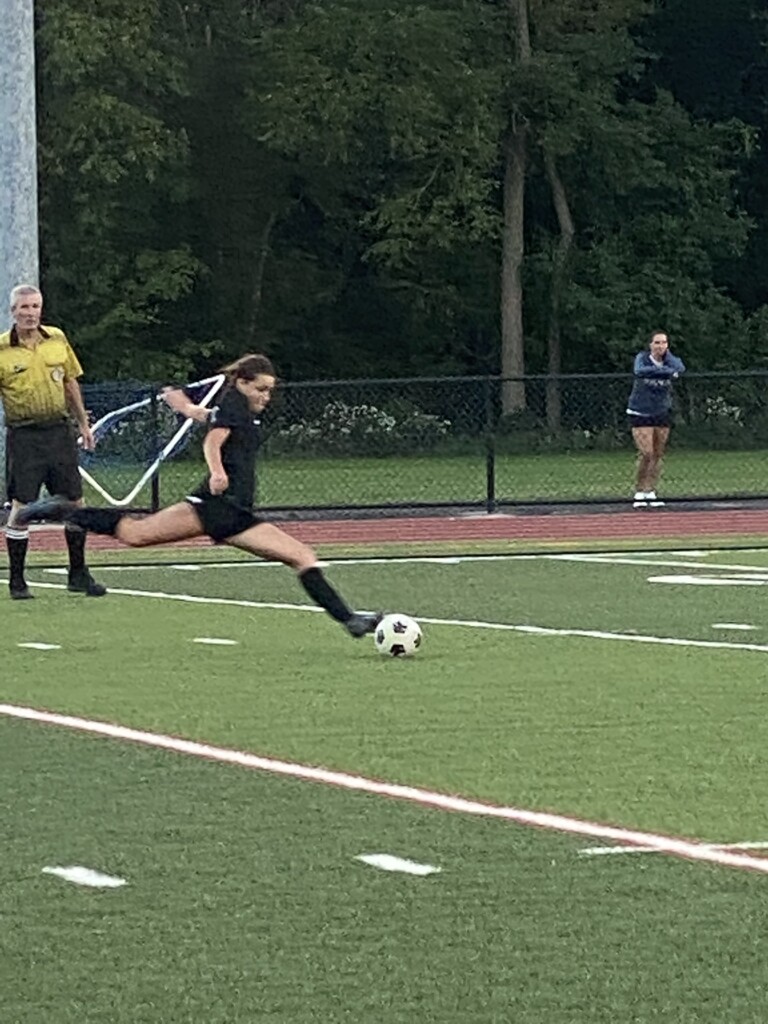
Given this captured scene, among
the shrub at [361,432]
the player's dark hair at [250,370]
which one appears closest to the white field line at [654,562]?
the player's dark hair at [250,370]

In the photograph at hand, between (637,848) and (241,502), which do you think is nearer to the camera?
(637,848)

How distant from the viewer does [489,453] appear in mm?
29172

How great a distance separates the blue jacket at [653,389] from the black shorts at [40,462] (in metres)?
13.4

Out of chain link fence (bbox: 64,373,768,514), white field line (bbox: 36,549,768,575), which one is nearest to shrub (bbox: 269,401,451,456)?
chain link fence (bbox: 64,373,768,514)

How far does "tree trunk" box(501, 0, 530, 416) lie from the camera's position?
2218 inches

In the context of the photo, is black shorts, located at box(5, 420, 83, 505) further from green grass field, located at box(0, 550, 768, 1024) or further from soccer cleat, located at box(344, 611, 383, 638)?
soccer cleat, located at box(344, 611, 383, 638)

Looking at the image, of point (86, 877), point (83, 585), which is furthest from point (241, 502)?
point (86, 877)

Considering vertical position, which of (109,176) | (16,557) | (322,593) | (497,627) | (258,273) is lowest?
(497,627)

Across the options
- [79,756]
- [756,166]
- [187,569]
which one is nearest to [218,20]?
[756,166]

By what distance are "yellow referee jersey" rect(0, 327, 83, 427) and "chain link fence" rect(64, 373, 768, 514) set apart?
470 inches

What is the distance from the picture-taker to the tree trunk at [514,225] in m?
56.3

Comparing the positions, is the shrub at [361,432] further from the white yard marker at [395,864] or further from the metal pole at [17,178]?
the white yard marker at [395,864]

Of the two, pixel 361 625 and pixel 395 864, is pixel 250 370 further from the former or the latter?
pixel 395 864

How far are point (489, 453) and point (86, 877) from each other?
21.4 m
